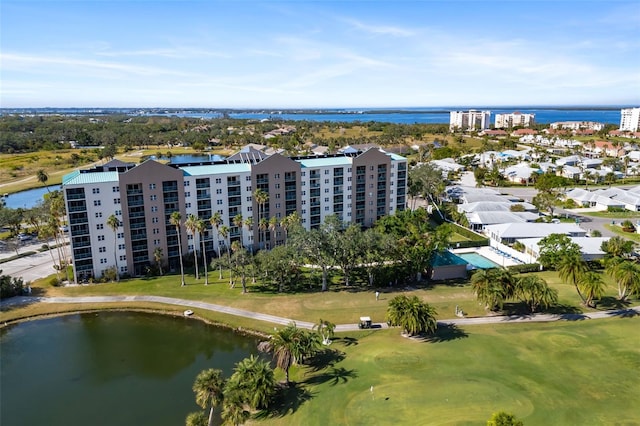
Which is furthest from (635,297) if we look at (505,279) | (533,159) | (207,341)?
(533,159)

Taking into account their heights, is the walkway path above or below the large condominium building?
below

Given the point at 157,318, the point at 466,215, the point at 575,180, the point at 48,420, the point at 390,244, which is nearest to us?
the point at 48,420

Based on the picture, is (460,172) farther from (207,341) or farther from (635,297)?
(207,341)

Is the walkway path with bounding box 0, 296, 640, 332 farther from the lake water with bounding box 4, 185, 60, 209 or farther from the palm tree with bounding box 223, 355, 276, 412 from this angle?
the lake water with bounding box 4, 185, 60, 209

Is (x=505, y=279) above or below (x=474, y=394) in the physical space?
above

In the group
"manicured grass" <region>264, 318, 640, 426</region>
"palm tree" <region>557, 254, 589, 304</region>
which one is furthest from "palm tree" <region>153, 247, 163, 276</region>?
"palm tree" <region>557, 254, 589, 304</region>

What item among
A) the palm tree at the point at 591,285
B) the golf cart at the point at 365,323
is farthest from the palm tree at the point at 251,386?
the palm tree at the point at 591,285
